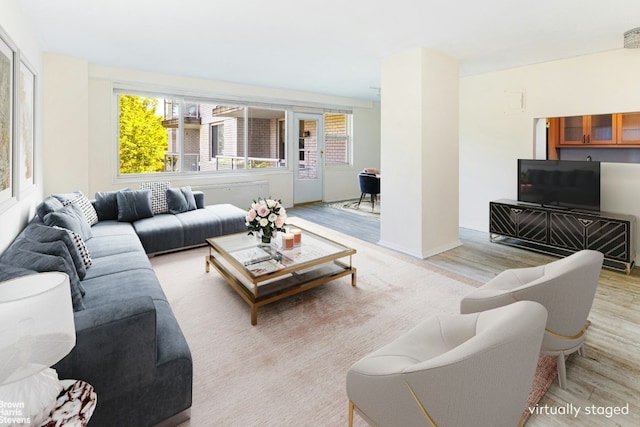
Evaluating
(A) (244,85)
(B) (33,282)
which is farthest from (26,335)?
(A) (244,85)

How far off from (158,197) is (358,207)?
4.09 meters

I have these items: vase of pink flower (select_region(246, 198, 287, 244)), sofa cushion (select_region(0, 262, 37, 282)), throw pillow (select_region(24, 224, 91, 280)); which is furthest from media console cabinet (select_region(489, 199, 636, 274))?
sofa cushion (select_region(0, 262, 37, 282))

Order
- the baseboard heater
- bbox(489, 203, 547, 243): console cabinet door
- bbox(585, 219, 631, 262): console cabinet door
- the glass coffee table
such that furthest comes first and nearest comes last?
the baseboard heater → bbox(489, 203, 547, 243): console cabinet door → bbox(585, 219, 631, 262): console cabinet door → the glass coffee table

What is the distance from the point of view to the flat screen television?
3.82m

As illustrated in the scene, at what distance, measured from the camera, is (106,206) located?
168 inches

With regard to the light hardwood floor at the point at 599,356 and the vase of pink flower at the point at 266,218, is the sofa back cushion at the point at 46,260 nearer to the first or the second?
the vase of pink flower at the point at 266,218

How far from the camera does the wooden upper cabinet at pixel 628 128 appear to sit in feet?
12.3

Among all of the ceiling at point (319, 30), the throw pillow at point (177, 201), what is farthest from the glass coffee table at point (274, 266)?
the ceiling at point (319, 30)

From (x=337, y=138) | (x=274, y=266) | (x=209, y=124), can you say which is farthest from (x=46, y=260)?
(x=337, y=138)

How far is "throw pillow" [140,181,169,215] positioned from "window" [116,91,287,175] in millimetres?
1171

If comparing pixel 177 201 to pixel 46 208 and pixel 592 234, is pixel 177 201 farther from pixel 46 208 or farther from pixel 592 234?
pixel 592 234

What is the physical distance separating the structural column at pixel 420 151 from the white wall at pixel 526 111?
3.37 ft

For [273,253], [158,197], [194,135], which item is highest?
[194,135]

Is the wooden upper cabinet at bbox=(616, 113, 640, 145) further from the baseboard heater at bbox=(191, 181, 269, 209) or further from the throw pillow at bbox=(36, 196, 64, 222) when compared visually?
the throw pillow at bbox=(36, 196, 64, 222)
